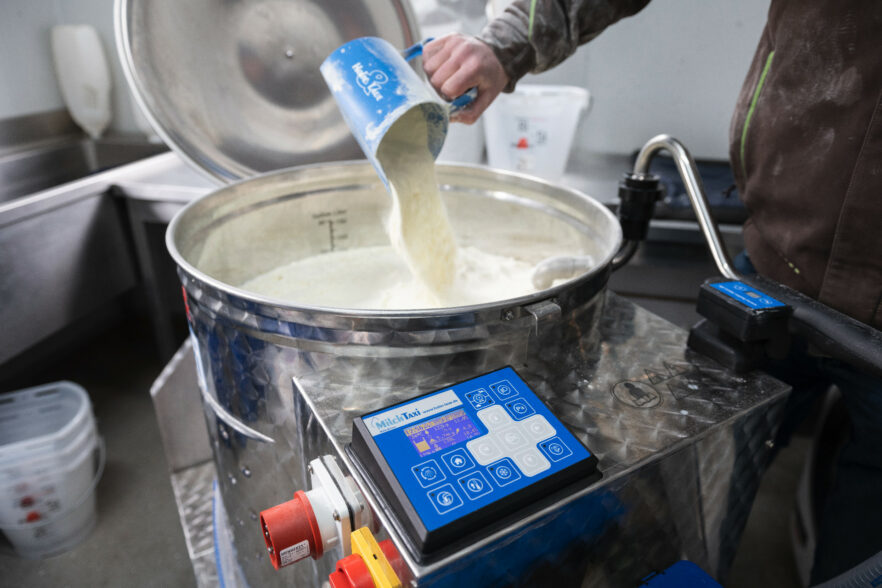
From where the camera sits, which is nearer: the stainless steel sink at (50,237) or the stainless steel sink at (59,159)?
the stainless steel sink at (50,237)

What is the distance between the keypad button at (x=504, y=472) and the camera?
0.53m

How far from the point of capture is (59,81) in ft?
7.25

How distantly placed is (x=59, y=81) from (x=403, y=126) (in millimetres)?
1978

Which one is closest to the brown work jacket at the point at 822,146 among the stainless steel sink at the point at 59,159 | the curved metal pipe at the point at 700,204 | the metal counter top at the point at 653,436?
the curved metal pipe at the point at 700,204

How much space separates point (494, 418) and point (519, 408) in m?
0.04

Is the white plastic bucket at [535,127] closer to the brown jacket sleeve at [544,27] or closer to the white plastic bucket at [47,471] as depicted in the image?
the brown jacket sleeve at [544,27]

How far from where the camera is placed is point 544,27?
39.8 inches

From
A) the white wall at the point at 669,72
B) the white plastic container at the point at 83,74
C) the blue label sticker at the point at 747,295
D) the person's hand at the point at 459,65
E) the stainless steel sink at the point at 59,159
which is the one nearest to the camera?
the blue label sticker at the point at 747,295

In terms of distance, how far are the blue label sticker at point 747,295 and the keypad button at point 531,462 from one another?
15.4 inches

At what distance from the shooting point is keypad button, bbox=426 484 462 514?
1.63 ft

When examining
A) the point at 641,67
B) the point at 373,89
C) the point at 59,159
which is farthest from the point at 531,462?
the point at 59,159

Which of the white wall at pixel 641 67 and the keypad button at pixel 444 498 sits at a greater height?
the white wall at pixel 641 67

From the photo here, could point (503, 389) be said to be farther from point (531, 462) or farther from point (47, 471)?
point (47, 471)

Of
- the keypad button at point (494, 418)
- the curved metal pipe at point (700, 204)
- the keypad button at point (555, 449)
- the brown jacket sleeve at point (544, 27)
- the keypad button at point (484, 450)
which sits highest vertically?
the brown jacket sleeve at point (544, 27)
